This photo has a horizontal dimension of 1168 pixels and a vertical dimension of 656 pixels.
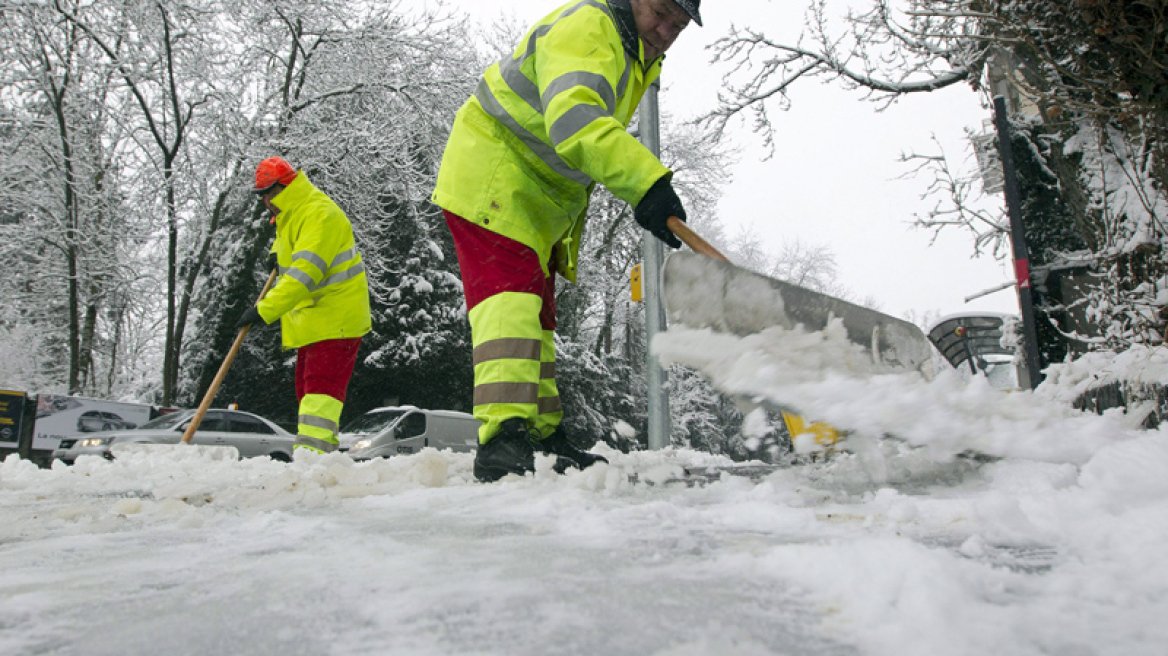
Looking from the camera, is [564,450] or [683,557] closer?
[683,557]

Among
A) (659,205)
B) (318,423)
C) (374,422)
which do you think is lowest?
(374,422)

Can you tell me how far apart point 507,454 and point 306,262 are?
2.90 m

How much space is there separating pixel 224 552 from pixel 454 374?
519 inches

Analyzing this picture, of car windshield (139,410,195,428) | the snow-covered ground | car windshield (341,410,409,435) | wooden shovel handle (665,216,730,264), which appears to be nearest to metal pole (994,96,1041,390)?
the snow-covered ground

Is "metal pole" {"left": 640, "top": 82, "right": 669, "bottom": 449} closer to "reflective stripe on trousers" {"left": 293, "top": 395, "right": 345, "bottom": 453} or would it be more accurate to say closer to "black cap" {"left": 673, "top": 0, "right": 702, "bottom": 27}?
"reflective stripe on trousers" {"left": 293, "top": 395, "right": 345, "bottom": 453}

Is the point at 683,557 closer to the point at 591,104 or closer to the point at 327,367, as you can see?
the point at 591,104

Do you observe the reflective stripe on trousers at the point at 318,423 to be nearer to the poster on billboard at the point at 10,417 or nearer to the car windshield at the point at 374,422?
the poster on billboard at the point at 10,417

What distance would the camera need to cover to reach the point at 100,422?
27.1 ft

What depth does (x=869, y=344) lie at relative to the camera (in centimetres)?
229

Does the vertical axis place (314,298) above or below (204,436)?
above

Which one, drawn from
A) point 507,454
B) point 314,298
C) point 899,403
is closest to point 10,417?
point 314,298

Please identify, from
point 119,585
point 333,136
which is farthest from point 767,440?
point 333,136

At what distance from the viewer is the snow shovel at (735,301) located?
7.19 feet

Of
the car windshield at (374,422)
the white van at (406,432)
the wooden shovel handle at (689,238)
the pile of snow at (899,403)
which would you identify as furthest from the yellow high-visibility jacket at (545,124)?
the car windshield at (374,422)
